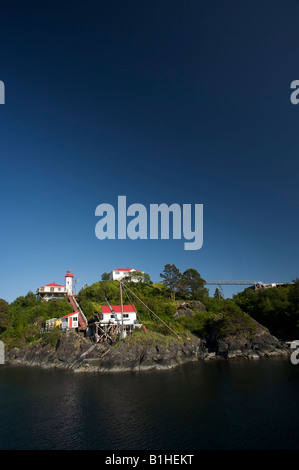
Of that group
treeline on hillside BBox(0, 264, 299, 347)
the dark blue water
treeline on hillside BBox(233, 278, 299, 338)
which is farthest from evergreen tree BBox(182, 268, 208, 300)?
the dark blue water

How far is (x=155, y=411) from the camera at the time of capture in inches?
1084

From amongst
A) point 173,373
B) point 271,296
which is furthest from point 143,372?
point 271,296

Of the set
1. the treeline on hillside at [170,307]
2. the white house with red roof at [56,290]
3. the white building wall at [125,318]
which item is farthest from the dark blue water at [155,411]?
the white house with red roof at [56,290]

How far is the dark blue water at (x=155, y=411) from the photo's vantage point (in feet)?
70.6

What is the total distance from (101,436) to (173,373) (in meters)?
25.2

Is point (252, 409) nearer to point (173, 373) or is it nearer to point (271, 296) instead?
point (173, 373)

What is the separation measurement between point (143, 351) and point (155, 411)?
25002mm

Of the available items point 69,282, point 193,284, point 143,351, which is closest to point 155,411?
point 143,351

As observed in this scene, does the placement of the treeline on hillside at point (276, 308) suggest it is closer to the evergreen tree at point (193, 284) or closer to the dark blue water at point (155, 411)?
the evergreen tree at point (193, 284)

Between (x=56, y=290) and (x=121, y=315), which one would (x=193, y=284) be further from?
(x=56, y=290)

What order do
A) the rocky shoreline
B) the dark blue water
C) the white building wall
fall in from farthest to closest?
the white building wall
the rocky shoreline
the dark blue water

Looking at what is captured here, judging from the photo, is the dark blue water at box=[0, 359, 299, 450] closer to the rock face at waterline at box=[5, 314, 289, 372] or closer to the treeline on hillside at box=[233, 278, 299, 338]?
the rock face at waterline at box=[5, 314, 289, 372]

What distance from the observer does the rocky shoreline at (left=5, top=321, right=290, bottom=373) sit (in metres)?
50.4
